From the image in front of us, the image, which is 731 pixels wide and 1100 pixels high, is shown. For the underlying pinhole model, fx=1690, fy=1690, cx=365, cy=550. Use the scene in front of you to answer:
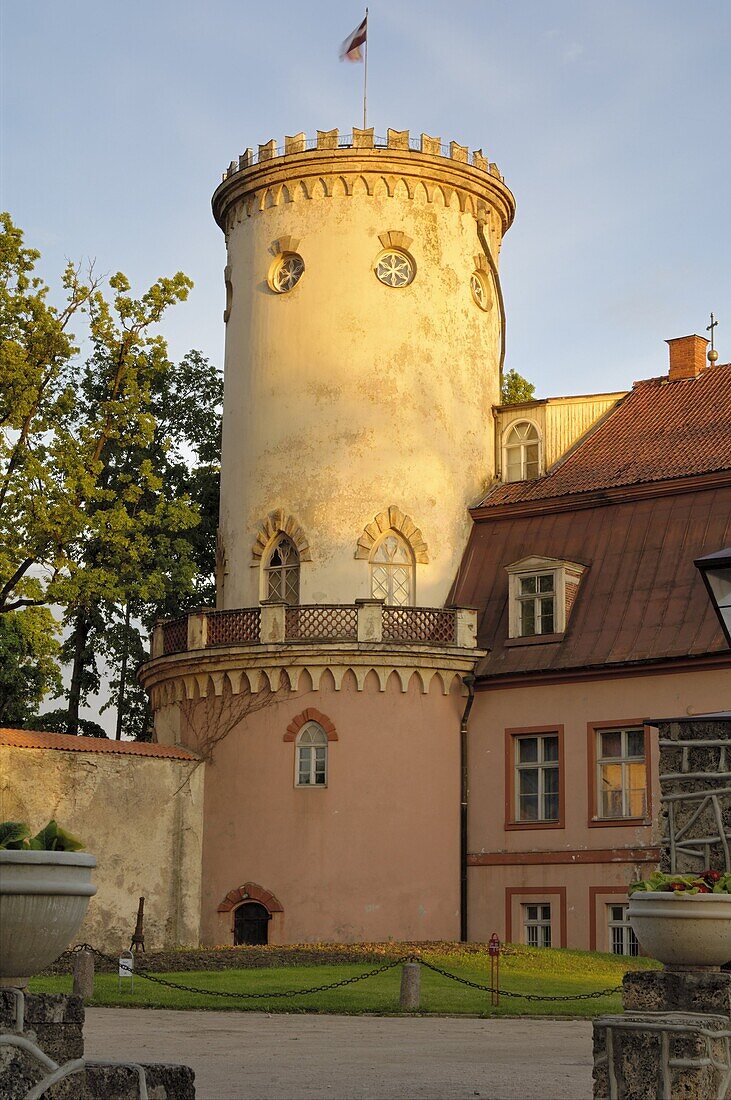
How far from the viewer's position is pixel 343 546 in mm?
33469

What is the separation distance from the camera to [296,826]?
3108cm

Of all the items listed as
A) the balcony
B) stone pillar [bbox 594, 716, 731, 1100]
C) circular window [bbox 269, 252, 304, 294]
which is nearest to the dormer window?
the balcony

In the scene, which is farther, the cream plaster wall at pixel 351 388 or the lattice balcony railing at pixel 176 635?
the cream plaster wall at pixel 351 388

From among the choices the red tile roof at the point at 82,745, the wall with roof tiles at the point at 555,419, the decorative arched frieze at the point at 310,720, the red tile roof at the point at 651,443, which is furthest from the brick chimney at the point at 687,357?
the red tile roof at the point at 82,745

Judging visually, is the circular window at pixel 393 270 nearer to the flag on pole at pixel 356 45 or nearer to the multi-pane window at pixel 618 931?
the flag on pole at pixel 356 45

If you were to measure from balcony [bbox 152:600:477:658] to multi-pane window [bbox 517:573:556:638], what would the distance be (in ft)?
3.11

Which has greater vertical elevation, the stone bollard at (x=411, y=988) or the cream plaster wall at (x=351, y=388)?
the cream plaster wall at (x=351, y=388)

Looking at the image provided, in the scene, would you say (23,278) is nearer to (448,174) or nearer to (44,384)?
(44,384)

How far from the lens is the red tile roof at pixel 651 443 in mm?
32375

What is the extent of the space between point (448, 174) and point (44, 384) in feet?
31.1

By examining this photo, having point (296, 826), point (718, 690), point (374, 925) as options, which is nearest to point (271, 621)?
point (296, 826)

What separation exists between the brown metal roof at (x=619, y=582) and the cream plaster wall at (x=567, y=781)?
21.9 inches

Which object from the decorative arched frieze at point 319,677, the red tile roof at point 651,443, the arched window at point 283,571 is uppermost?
the red tile roof at point 651,443

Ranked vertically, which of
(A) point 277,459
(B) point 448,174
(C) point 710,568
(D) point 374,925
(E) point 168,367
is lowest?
(D) point 374,925
